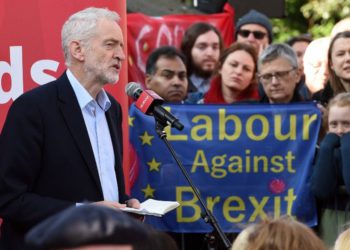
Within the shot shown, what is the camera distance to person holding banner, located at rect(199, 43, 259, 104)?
7020 mm

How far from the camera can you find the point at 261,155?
20.2 ft

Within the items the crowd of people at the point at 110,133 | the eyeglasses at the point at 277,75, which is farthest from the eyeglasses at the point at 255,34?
the eyeglasses at the point at 277,75

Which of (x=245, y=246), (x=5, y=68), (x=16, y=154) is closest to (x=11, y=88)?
(x=5, y=68)

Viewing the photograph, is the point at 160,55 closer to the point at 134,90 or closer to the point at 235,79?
the point at 235,79

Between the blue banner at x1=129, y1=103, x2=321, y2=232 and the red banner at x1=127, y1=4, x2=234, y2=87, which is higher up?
the red banner at x1=127, y1=4, x2=234, y2=87

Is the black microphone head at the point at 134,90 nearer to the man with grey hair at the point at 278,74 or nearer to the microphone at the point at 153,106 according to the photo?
the microphone at the point at 153,106

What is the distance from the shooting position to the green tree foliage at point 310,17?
54.3 ft

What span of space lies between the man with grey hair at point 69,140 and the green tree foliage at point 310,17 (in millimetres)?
11656

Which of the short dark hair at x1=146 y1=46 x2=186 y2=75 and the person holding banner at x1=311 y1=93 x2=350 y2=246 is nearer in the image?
the person holding banner at x1=311 y1=93 x2=350 y2=246

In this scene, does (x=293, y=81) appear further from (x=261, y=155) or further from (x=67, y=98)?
(x=67, y=98)

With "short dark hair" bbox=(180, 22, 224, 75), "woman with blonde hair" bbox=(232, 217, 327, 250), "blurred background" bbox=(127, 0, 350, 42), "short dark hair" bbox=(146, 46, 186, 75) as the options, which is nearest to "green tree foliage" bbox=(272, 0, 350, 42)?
"blurred background" bbox=(127, 0, 350, 42)

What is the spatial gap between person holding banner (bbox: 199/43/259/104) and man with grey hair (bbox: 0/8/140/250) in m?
2.51

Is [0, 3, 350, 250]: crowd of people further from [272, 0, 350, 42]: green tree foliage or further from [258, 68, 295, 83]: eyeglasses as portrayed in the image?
[272, 0, 350, 42]: green tree foliage

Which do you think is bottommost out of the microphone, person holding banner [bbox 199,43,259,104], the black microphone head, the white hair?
person holding banner [bbox 199,43,259,104]
